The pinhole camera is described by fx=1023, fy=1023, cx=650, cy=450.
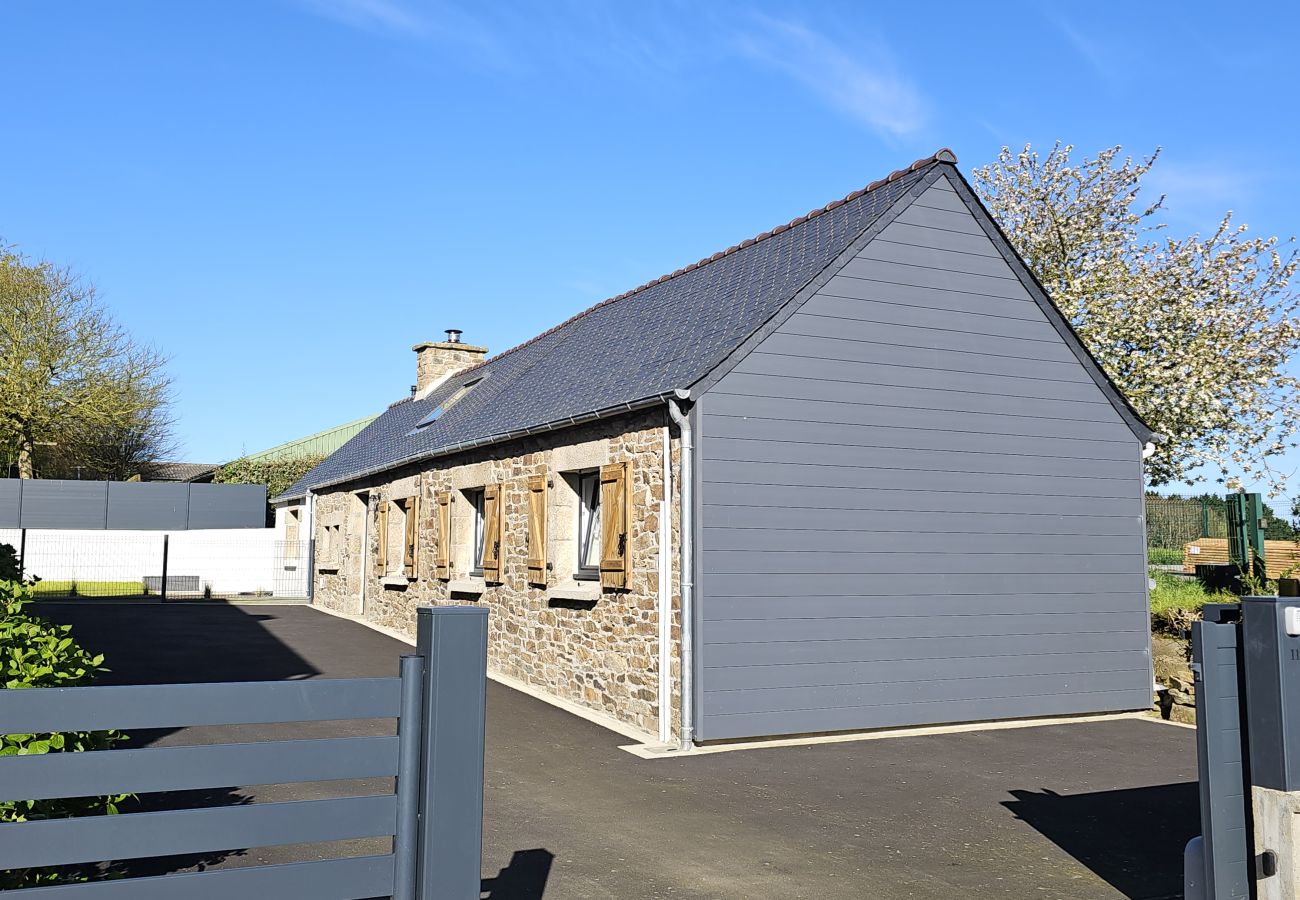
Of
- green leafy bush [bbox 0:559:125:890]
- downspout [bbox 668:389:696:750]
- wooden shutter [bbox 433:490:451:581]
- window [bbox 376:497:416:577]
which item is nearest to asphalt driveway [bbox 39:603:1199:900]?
downspout [bbox 668:389:696:750]

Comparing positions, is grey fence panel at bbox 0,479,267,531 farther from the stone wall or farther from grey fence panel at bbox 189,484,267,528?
the stone wall

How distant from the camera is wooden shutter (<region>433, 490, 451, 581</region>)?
14547 millimetres

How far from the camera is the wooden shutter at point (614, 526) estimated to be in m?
10.0

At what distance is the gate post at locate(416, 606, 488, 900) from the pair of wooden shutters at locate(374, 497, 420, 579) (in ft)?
44.0

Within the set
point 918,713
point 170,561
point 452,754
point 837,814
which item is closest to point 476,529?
point 918,713

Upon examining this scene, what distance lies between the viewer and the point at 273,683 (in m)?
2.90

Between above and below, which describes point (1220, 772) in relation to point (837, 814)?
above

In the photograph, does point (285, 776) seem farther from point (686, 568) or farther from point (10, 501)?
point (10, 501)

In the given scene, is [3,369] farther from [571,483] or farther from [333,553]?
[571,483]

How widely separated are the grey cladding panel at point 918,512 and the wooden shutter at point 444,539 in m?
6.45

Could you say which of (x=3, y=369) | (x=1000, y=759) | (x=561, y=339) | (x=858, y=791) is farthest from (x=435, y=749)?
(x=3, y=369)

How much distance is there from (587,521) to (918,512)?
365 centimetres

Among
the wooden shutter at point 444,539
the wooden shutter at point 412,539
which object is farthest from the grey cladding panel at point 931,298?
the wooden shutter at point 412,539

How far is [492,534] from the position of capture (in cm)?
1313
